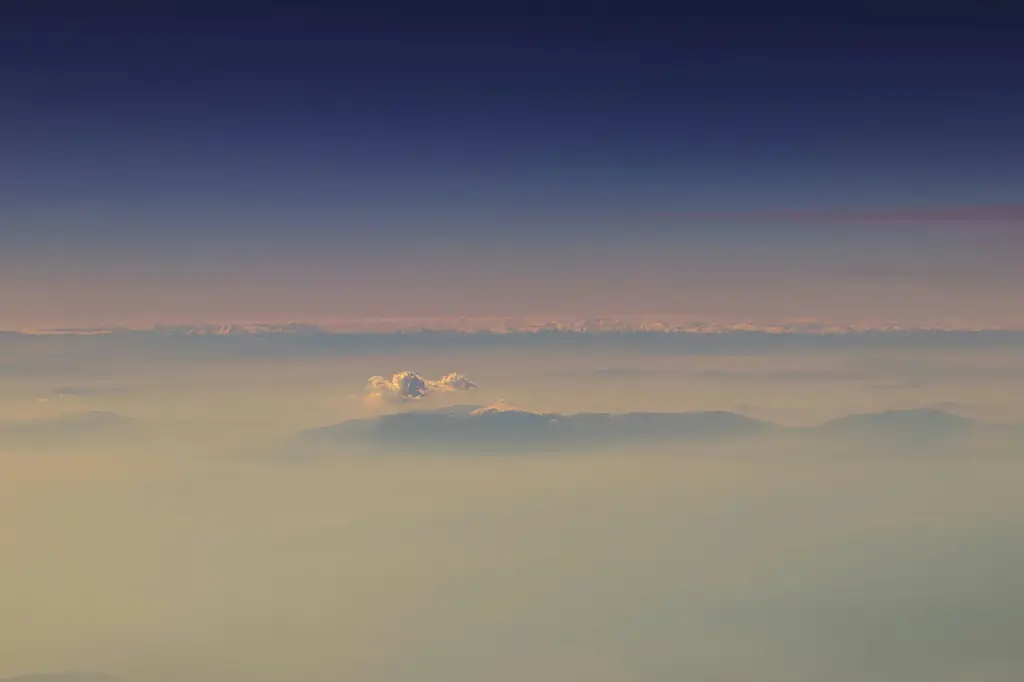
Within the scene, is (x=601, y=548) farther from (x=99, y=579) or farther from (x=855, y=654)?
(x=99, y=579)

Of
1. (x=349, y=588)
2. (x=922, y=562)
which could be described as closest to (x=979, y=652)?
(x=922, y=562)

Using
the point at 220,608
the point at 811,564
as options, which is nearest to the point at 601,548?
the point at 811,564

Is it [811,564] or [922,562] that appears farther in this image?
[811,564]

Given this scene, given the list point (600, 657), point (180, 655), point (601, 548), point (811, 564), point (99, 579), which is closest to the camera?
point (180, 655)

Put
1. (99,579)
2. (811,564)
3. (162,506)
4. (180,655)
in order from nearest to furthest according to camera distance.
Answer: (180,655), (99,579), (811,564), (162,506)

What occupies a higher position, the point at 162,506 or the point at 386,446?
the point at 386,446

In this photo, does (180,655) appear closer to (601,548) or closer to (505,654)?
(505,654)

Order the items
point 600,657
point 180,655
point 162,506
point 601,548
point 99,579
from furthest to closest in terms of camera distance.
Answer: point 162,506
point 601,548
point 99,579
point 600,657
point 180,655

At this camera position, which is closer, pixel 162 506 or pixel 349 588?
pixel 349 588

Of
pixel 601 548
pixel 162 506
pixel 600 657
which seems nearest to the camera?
pixel 600 657
